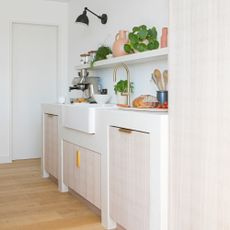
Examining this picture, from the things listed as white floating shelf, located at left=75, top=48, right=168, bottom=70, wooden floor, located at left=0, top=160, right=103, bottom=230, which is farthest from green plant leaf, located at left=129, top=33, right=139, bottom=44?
wooden floor, located at left=0, top=160, right=103, bottom=230

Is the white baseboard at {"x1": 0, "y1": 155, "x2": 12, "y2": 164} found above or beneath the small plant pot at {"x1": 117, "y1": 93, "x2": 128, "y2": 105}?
beneath

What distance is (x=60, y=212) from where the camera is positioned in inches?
111

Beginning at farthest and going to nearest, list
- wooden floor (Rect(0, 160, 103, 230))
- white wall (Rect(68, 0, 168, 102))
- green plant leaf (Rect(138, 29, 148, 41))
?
white wall (Rect(68, 0, 168, 102))
green plant leaf (Rect(138, 29, 148, 41))
wooden floor (Rect(0, 160, 103, 230))

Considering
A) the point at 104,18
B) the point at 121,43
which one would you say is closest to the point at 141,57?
the point at 121,43

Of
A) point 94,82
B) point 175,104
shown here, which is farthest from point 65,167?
point 175,104

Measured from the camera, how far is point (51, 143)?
3.78 m

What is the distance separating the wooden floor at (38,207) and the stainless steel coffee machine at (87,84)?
110 centimetres

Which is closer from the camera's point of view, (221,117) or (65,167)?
(221,117)

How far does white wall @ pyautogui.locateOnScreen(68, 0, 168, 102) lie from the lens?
10.1 ft

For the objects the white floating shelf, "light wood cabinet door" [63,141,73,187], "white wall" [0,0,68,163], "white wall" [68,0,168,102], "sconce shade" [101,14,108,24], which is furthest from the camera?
"white wall" [0,0,68,163]

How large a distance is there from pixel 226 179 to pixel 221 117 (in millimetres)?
263

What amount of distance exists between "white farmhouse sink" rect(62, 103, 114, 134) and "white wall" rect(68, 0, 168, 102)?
1.87 feet

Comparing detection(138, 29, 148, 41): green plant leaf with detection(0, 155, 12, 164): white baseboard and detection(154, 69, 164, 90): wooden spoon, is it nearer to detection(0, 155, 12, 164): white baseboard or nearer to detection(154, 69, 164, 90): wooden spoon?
detection(154, 69, 164, 90): wooden spoon

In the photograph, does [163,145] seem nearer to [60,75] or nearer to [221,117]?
[221,117]
